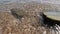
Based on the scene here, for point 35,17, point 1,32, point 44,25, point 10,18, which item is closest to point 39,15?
point 35,17

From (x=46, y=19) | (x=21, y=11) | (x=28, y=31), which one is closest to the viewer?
(x=28, y=31)

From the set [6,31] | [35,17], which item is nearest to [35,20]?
[35,17]

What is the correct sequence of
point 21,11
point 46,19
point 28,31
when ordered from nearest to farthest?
point 28,31 < point 46,19 < point 21,11

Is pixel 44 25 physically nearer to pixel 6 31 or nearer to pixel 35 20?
pixel 35 20

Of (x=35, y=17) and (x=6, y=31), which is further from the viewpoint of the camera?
(x=35, y=17)

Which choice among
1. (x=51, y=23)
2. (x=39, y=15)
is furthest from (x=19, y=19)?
(x=51, y=23)

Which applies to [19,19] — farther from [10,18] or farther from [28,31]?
[28,31]

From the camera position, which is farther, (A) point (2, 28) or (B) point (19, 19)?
(B) point (19, 19)

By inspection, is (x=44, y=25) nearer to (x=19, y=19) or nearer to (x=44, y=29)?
(x=44, y=29)
